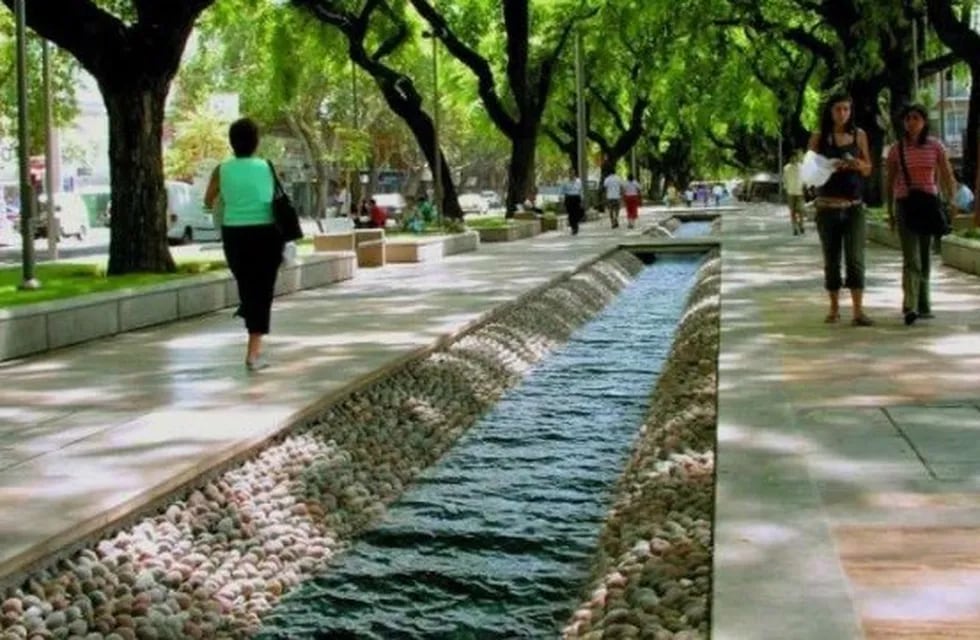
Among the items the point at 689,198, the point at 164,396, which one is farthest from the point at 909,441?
the point at 689,198

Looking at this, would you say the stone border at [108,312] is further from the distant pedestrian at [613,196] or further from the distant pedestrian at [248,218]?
the distant pedestrian at [613,196]

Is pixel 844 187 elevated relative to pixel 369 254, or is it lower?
elevated

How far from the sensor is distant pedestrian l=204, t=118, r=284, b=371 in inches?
378

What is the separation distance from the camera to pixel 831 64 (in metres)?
32.5

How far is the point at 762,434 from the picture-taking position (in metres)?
6.73

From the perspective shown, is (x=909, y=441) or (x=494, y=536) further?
(x=494, y=536)

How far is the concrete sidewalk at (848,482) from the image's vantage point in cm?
409

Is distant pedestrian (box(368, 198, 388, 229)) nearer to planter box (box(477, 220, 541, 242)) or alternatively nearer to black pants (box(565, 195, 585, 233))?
planter box (box(477, 220, 541, 242))

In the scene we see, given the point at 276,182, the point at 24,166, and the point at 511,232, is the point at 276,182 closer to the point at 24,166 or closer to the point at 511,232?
the point at 24,166

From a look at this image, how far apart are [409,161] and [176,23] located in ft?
207

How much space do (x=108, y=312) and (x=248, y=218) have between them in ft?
11.7

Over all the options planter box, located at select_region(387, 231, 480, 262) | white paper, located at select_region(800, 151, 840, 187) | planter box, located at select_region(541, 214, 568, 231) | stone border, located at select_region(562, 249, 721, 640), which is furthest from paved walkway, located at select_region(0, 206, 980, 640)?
planter box, located at select_region(541, 214, 568, 231)

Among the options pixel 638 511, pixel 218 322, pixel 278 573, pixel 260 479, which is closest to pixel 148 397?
pixel 260 479

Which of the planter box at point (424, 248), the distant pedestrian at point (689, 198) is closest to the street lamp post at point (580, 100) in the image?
the planter box at point (424, 248)
